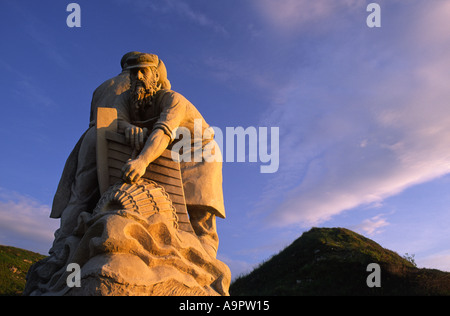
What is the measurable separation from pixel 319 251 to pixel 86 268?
46.7 feet

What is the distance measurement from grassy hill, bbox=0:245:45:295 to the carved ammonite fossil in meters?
4.60

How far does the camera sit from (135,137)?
441 centimetres

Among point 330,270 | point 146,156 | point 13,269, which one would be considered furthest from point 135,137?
point 330,270

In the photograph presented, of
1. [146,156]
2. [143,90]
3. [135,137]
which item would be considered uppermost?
[143,90]

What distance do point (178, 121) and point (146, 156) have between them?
0.68m

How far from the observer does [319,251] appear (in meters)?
16.5

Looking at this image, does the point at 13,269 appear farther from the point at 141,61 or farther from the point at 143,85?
the point at 141,61

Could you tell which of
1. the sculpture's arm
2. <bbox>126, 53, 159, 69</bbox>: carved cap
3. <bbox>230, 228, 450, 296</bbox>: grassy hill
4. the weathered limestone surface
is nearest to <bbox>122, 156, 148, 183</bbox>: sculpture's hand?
the sculpture's arm

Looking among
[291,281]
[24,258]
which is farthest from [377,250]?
[24,258]

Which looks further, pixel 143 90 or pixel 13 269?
pixel 13 269

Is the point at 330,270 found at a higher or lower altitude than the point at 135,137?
lower

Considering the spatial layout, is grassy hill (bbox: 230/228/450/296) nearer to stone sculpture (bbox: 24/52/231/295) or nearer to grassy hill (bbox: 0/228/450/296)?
grassy hill (bbox: 0/228/450/296)
